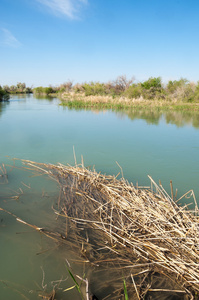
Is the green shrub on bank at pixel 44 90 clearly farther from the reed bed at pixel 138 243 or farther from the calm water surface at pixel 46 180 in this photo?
the reed bed at pixel 138 243

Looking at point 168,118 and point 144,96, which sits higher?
point 144,96

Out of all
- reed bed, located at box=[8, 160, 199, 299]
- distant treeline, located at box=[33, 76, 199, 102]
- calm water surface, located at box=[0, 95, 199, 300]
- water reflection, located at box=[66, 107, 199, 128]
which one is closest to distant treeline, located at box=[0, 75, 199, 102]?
distant treeline, located at box=[33, 76, 199, 102]

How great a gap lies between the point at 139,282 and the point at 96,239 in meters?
0.57

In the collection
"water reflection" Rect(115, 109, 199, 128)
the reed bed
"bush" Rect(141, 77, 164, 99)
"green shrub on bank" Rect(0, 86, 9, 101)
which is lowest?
the reed bed

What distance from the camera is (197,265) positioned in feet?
4.93

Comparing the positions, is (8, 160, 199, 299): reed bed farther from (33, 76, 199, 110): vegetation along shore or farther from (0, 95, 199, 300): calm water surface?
(33, 76, 199, 110): vegetation along shore

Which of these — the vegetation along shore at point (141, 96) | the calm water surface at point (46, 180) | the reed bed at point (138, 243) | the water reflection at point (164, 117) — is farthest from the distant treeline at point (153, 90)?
the reed bed at point (138, 243)

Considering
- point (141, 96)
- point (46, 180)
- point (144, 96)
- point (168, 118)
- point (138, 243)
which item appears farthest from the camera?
point (144, 96)

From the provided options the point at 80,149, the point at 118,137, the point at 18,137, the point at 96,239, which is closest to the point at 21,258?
the point at 96,239

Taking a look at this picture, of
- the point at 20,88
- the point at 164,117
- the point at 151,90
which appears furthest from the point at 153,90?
the point at 20,88

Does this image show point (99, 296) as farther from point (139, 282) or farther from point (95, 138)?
point (95, 138)

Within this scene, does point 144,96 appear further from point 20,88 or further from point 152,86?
point 20,88

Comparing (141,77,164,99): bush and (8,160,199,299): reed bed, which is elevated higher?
(141,77,164,99): bush

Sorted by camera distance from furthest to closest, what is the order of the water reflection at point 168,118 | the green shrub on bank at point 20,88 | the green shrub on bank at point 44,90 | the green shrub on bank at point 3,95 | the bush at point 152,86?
the green shrub on bank at point 20,88, the green shrub on bank at point 44,90, the bush at point 152,86, the green shrub on bank at point 3,95, the water reflection at point 168,118
